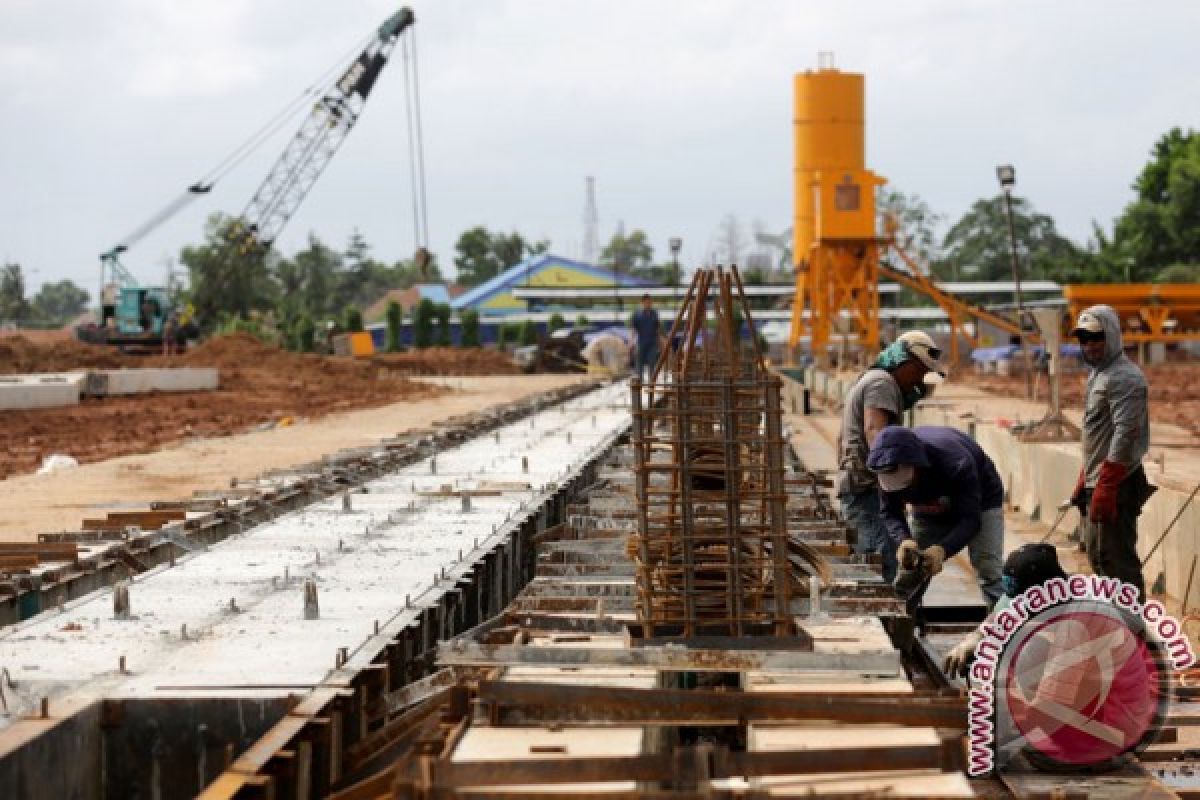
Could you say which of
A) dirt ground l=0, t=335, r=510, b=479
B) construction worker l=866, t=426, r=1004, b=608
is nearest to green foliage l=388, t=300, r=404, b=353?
dirt ground l=0, t=335, r=510, b=479

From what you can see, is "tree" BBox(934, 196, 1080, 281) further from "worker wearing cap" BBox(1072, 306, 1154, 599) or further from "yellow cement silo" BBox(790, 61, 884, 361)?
"worker wearing cap" BBox(1072, 306, 1154, 599)

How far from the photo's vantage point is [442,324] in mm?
80562

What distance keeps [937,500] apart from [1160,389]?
34.5 metres

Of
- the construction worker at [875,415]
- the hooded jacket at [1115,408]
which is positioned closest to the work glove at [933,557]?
the construction worker at [875,415]

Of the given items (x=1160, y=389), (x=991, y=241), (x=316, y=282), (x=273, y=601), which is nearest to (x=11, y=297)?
(x=316, y=282)

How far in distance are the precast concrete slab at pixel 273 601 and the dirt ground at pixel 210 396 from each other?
12372 mm

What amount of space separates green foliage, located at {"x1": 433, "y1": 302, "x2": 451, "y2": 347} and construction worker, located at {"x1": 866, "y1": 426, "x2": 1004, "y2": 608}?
71.0 meters

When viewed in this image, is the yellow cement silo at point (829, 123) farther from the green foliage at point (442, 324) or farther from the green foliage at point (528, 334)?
the green foliage at point (442, 324)

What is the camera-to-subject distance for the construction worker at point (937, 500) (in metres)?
8.02

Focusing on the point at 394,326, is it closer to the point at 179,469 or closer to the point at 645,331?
the point at 645,331

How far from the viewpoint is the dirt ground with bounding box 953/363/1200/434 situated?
32.4 metres

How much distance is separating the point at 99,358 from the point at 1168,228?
151 ft

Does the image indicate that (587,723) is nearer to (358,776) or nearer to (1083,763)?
(358,776)

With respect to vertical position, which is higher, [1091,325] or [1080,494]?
[1091,325]
